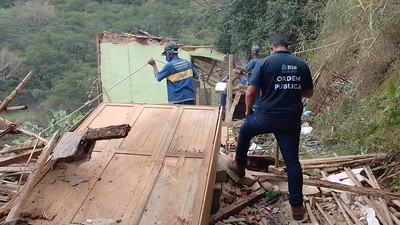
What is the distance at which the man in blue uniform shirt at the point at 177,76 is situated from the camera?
559 centimetres

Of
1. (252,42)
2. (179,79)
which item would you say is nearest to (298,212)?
(179,79)

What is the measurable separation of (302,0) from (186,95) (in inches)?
322

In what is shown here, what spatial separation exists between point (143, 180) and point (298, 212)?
1.54 meters

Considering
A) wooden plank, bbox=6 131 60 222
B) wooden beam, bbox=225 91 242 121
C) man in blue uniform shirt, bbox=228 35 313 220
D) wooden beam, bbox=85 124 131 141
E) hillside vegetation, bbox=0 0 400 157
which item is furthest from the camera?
wooden beam, bbox=225 91 242 121

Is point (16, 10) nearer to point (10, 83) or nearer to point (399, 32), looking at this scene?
point (10, 83)

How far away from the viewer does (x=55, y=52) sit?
89.6 ft

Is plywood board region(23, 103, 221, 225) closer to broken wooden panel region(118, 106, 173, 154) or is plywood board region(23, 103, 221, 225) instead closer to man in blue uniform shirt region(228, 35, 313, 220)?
broken wooden panel region(118, 106, 173, 154)

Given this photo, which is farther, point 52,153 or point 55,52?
point 55,52

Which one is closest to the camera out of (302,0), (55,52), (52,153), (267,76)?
(52,153)

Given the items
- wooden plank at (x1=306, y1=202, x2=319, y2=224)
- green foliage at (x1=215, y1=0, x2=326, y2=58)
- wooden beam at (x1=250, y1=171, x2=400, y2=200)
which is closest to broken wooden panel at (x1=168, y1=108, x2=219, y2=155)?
wooden beam at (x1=250, y1=171, x2=400, y2=200)

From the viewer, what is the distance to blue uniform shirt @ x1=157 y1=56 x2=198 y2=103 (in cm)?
558

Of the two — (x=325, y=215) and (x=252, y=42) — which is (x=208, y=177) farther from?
(x=252, y=42)

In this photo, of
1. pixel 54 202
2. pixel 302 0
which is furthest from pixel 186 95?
pixel 302 0

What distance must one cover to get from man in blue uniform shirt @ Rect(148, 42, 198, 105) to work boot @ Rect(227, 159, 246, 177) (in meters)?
1.72
